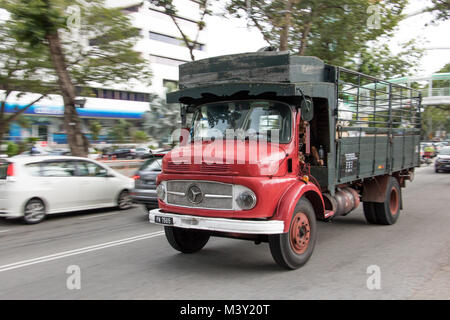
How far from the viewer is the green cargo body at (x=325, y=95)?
5441mm

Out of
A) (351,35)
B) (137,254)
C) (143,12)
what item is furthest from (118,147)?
(137,254)

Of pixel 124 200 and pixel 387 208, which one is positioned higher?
pixel 387 208

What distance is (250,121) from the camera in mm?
5539

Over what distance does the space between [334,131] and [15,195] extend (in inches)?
264

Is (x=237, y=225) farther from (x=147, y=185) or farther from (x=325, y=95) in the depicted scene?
(x=147, y=185)

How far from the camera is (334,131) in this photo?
20.2 ft

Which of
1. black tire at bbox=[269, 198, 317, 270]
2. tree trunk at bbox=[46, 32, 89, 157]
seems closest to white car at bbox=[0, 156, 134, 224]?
tree trunk at bbox=[46, 32, 89, 157]

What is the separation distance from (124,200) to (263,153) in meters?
6.96

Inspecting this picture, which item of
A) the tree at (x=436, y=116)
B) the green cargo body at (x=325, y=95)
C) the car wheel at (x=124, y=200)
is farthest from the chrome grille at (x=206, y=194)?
the tree at (x=436, y=116)

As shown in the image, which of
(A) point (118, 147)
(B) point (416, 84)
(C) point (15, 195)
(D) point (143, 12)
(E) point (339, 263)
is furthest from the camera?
(D) point (143, 12)

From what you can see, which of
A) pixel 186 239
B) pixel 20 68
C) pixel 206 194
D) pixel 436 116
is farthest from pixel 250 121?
pixel 436 116

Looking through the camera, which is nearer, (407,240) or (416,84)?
(407,240)

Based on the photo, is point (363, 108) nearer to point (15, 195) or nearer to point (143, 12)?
point (15, 195)

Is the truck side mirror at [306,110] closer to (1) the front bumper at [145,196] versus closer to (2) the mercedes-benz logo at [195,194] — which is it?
(2) the mercedes-benz logo at [195,194]
